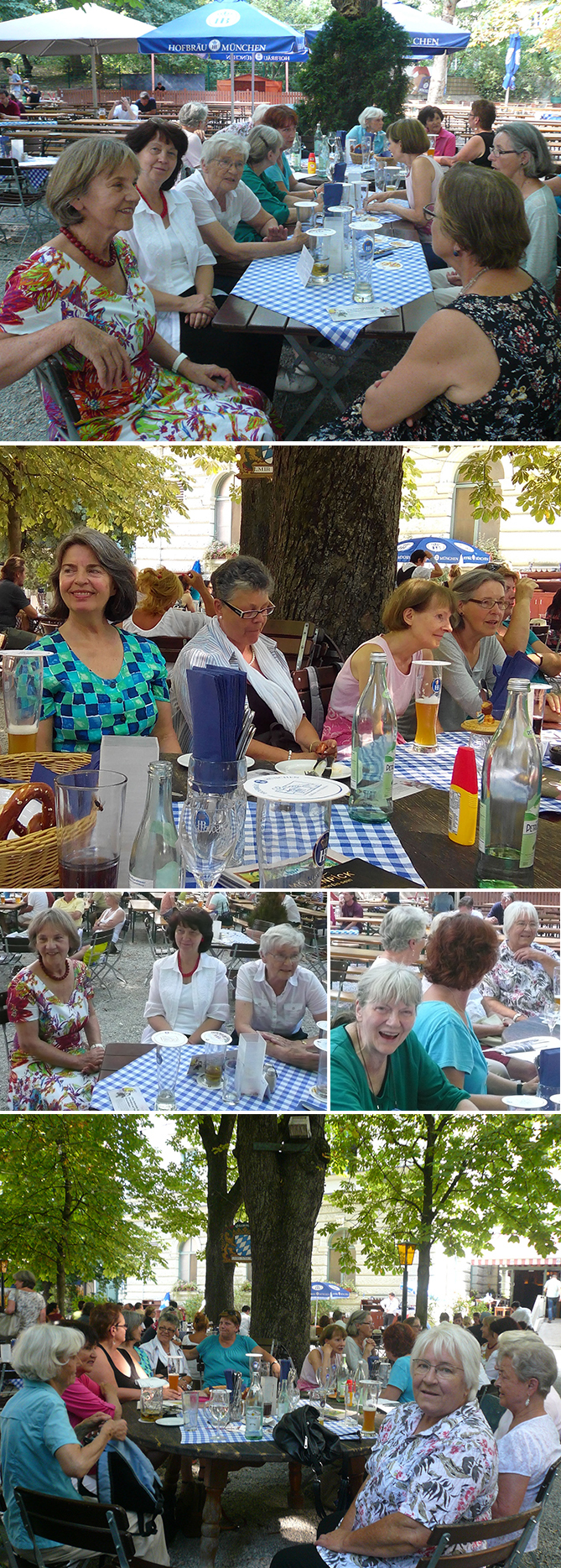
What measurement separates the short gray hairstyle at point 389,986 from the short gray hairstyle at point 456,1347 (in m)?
1.17

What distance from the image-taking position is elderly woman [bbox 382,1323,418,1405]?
2896 mm

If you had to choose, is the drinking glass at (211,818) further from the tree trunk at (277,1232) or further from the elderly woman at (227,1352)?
the elderly woman at (227,1352)

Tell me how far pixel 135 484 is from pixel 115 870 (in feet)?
17.3

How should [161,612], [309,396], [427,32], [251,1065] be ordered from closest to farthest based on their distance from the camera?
1. [251,1065]
2. [309,396]
3. [161,612]
4. [427,32]

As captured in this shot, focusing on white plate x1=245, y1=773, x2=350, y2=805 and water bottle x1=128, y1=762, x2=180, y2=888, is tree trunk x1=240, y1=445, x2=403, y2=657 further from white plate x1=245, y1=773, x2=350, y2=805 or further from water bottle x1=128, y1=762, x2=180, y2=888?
water bottle x1=128, y1=762, x2=180, y2=888

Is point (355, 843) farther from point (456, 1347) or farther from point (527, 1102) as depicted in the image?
point (456, 1347)

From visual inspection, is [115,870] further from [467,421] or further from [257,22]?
[257,22]

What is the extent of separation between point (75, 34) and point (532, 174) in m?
3.29

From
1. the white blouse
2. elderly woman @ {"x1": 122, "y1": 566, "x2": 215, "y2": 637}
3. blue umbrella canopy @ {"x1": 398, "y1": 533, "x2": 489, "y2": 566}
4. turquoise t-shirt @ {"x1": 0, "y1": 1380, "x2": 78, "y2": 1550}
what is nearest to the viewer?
turquoise t-shirt @ {"x1": 0, "y1": 1380, "x2": 78, "y2": 1550}

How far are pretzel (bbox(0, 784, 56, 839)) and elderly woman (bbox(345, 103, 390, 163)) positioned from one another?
6987mm

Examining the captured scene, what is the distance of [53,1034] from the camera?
216cm

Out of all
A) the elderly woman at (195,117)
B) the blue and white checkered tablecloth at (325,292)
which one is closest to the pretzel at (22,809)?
the blue and white checkered tablecloth at (325,292)

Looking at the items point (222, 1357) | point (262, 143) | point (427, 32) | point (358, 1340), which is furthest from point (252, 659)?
point (427, 32)

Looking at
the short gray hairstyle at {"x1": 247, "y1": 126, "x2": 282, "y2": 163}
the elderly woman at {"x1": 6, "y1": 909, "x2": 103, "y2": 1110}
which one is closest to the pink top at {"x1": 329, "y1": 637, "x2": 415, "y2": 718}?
the elderly woman at {"x1": 6, "y1": 909, "x2": 103, "y2": 1110}
